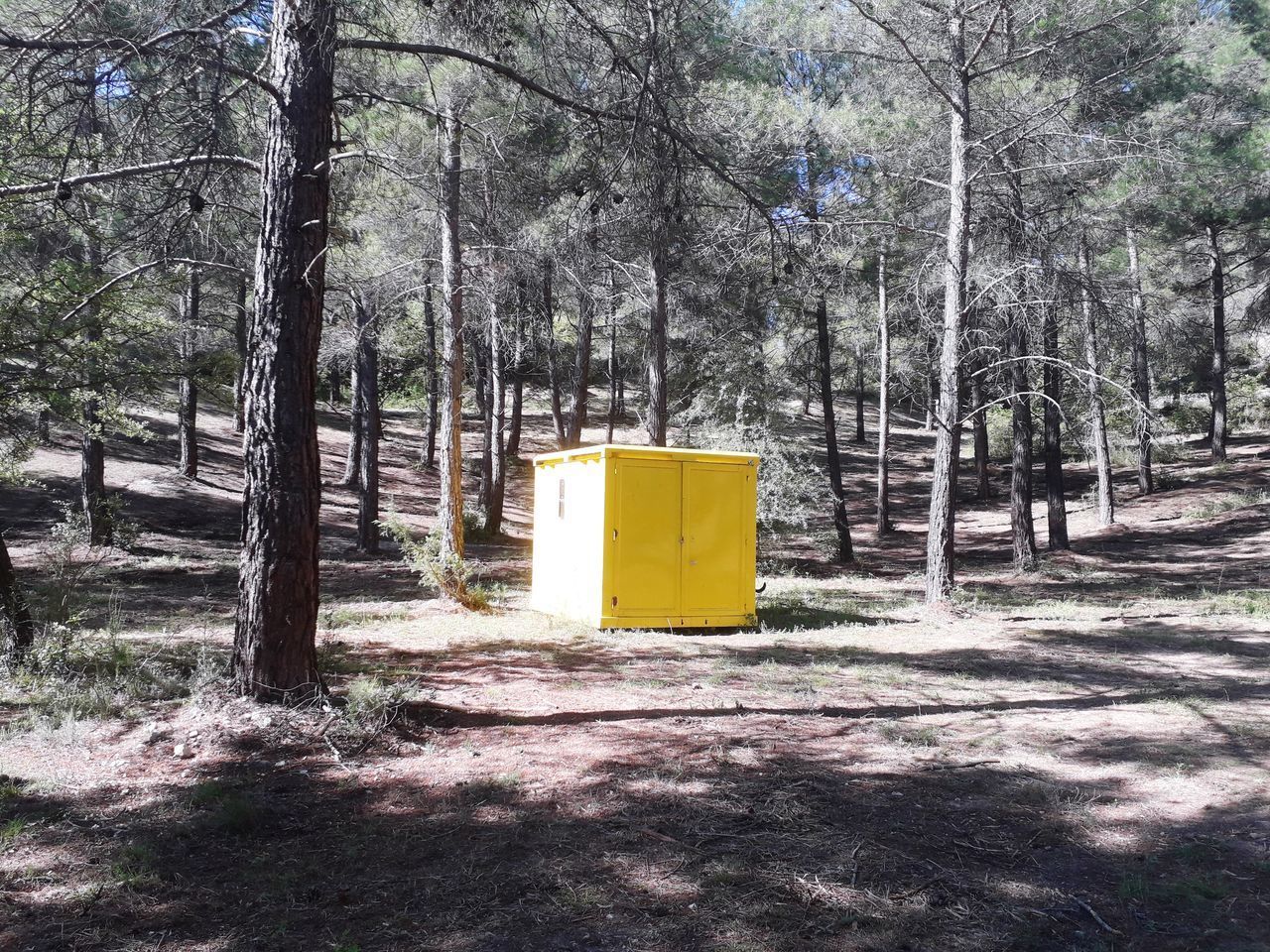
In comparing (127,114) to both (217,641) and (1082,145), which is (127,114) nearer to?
(217,641)

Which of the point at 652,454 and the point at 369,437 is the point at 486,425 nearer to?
the point at 369,437

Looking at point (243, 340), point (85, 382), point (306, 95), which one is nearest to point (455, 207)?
point (85, 382)

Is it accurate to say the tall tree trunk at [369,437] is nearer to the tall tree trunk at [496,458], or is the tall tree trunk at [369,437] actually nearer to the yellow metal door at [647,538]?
the tall tree trunk at [496,458]

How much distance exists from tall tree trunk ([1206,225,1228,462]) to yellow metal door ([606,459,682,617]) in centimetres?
1784

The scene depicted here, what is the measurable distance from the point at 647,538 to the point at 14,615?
5565 millimetres

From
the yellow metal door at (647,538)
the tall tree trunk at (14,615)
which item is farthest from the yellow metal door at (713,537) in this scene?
the tall tree trunk at (14,615)

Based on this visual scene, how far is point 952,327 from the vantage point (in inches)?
426

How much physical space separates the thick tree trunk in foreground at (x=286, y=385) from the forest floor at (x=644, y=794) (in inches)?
14.1

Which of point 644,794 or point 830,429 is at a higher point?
point 830,429

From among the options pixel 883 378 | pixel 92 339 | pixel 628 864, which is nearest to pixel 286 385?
pixel 628 864

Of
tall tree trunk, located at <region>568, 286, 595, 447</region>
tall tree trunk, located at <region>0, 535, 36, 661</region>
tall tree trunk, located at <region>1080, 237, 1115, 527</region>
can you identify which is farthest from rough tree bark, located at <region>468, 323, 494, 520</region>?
tall tree trunk, located at <region>0, 535, 36, 661</region>

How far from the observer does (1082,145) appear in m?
11.2

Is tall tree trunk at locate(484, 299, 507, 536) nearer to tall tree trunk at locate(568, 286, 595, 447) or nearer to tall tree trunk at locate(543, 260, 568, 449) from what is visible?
tall tree trunk at locate(543, 260, 568, 449)

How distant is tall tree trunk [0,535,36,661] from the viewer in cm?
616
